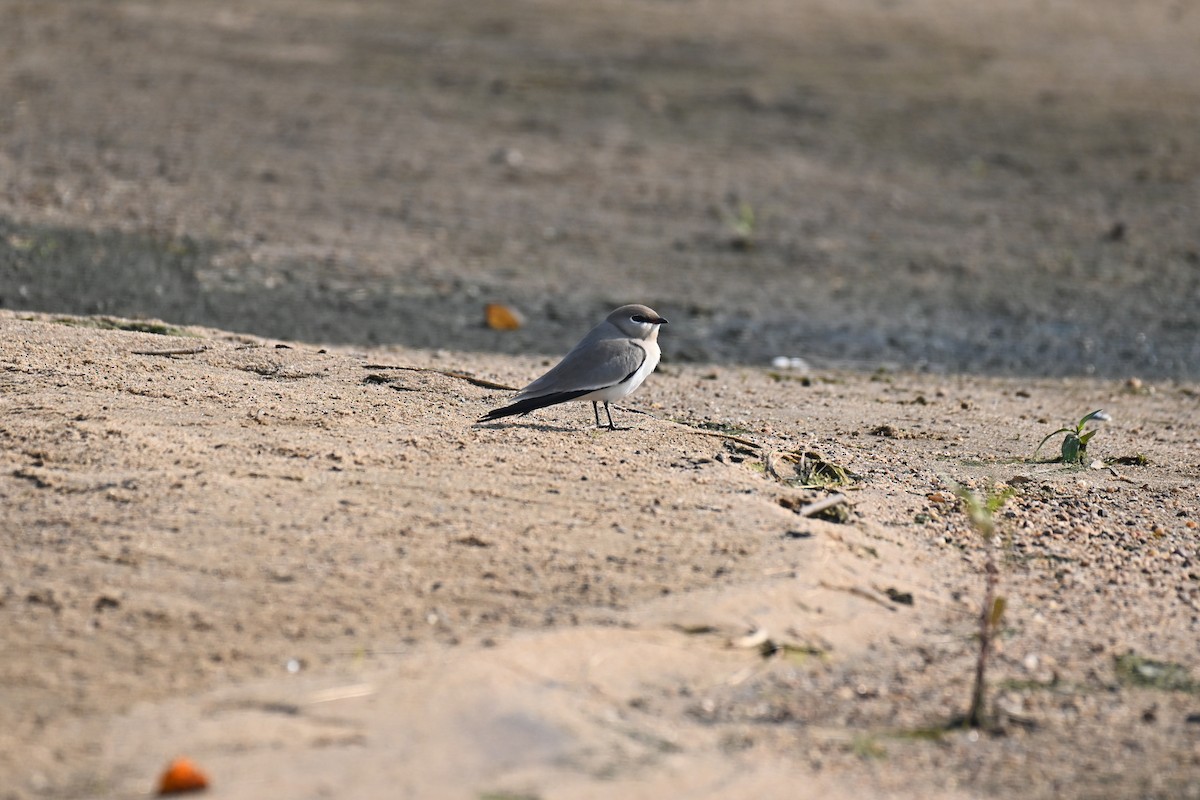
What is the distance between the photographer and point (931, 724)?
147 inches

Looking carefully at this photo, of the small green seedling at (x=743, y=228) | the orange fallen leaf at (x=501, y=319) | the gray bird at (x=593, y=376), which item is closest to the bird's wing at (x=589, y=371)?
the gray bird at (x=593, y=376)

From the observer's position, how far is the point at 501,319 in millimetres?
8398

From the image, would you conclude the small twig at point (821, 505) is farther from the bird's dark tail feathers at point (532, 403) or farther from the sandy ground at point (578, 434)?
the bird's dark tail feathers at point (532, 403)

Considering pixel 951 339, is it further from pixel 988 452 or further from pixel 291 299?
pixel 291 299

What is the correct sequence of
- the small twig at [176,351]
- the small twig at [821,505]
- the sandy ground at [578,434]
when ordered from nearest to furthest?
the sandy ground at [578,434] < the small twig at [821,505] < the small twig at [176,351]

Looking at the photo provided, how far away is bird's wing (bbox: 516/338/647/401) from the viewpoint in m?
5.39

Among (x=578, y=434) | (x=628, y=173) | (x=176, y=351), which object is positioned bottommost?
(x=176, y=351)

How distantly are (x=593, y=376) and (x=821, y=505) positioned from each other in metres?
1.10

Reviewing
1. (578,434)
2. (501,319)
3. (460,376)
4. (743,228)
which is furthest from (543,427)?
(743,228)

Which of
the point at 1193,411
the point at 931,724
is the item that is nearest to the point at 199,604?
the point at 931,724

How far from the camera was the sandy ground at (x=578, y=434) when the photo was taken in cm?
354

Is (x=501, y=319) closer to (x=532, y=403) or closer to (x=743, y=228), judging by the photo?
(x=743, y=228)

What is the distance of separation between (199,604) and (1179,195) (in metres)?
9.61

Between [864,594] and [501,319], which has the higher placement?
[864,594]
